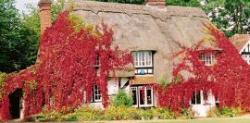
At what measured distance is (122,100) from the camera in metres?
39.4

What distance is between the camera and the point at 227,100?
4222 cm

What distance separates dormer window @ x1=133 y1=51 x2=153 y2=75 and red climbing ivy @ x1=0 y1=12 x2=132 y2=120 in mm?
2445

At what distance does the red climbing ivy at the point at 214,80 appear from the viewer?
41188mm

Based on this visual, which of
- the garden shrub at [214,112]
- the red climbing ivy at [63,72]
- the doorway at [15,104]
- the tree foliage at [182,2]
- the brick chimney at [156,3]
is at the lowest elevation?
the garden shrub at [214,112]

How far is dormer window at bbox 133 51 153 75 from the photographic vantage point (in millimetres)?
41906

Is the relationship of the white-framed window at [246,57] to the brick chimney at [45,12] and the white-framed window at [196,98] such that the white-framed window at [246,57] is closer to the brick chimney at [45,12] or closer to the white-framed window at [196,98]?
the white-framed window at [196,98]

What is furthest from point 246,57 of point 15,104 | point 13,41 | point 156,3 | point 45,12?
point 13,41

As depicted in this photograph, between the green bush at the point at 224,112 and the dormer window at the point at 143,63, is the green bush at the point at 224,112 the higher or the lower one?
the lower one

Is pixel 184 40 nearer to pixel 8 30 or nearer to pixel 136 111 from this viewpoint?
pixel 136 111

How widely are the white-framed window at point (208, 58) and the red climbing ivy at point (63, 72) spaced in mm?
7906

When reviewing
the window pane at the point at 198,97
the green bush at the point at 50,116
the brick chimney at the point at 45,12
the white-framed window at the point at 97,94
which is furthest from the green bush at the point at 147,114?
the brick chimney at the point at 45,12

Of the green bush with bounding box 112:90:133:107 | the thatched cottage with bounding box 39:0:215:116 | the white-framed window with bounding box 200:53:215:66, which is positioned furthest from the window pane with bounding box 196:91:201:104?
the green bush with bounding box 112:90:133:107

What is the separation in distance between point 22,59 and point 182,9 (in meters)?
16.5

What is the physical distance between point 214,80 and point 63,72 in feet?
38.8
